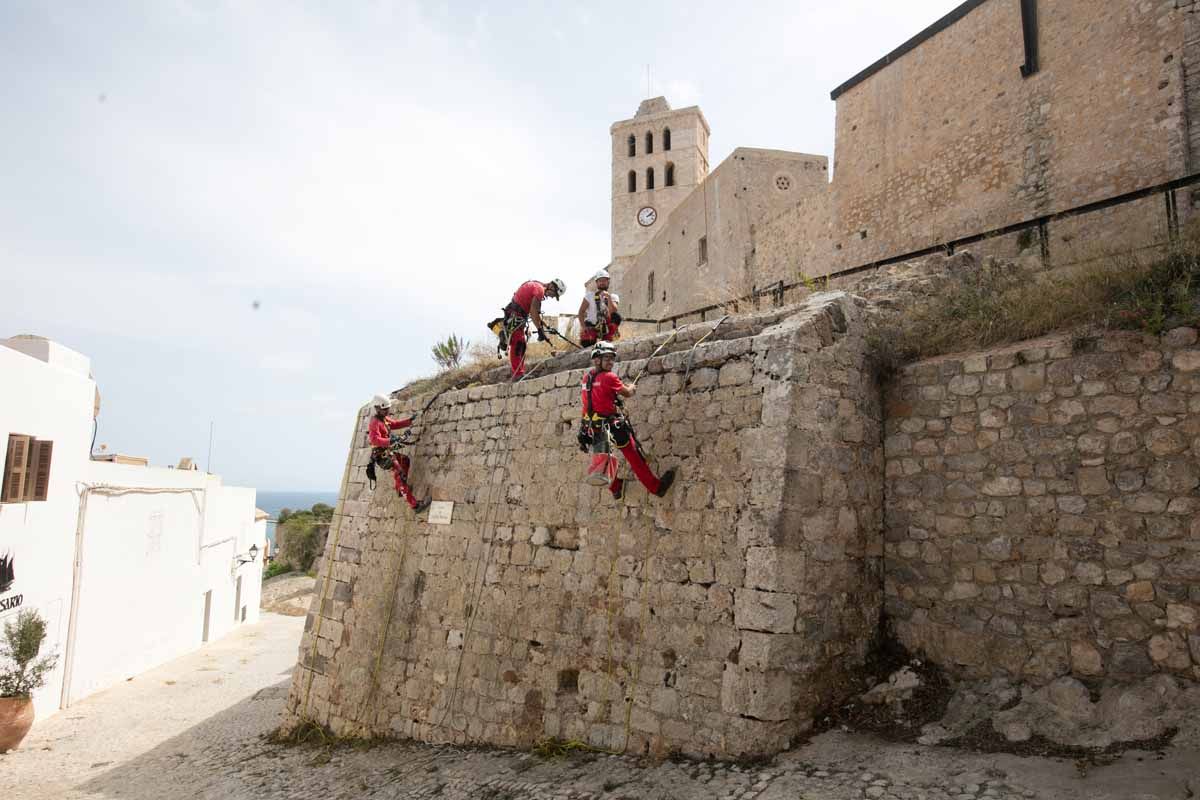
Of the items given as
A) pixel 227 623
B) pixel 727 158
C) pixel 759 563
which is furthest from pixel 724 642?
pixel 227 623

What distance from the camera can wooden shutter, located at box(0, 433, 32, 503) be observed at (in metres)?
11.1

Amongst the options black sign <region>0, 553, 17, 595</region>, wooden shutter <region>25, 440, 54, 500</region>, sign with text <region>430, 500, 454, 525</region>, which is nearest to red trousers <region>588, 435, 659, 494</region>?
sign with text <region>430, 500, 454, 525</region>

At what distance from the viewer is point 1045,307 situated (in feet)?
19.6

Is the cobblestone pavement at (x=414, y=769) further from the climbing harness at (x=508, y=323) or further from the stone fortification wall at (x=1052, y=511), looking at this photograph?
the climbing harness at (x=508, y=323)

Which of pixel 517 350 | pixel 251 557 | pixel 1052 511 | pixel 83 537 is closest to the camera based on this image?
pixel 1052 511

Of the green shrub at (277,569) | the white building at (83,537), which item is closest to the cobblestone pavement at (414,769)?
the white building at (83,537)

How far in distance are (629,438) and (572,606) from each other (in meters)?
1.87

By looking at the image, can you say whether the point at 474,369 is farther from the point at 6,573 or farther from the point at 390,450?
the point at 6,573

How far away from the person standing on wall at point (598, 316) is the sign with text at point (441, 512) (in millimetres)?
2463

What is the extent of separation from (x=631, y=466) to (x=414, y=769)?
3663 millimetres

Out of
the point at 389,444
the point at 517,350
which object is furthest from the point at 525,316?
the point at 389,444

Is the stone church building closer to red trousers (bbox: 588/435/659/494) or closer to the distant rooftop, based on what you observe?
red trousers (bbox: 588/435/659/494)

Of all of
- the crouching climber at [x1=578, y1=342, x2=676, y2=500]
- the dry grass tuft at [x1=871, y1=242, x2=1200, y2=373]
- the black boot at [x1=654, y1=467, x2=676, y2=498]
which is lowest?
the black boot at [x1=654, y1=467, x2=676, y2=498]

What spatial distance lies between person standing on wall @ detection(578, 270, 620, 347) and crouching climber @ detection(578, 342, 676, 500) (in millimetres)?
2410
